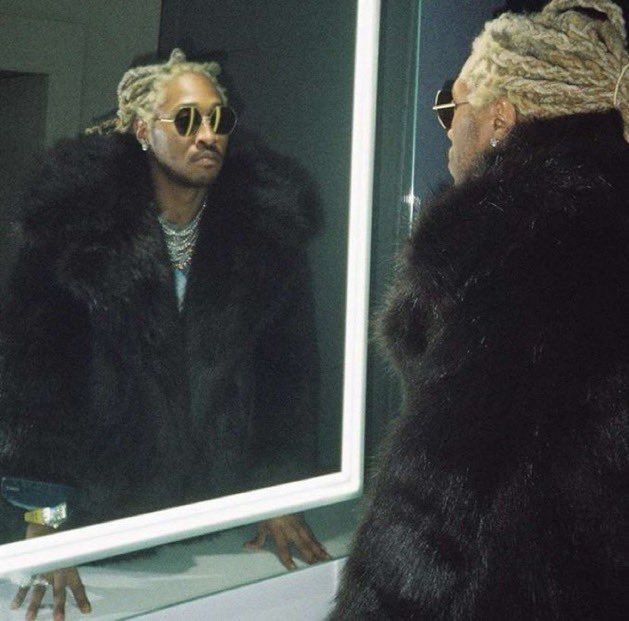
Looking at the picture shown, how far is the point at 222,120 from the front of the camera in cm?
162

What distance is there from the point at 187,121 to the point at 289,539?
91 cm

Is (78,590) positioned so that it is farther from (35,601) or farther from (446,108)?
(446,108)

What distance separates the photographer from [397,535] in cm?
126

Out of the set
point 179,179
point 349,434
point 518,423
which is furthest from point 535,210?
point 349,434

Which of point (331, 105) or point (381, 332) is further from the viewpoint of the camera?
point (331, 105)

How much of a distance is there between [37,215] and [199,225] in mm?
321

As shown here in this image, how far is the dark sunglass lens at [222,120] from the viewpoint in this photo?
5.24ft

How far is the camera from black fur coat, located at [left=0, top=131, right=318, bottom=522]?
141 cm

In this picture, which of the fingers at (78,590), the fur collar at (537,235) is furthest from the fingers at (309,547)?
the fur collar at (537,235)

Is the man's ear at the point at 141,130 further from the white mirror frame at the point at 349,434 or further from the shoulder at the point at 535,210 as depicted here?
the white mirror frame at the point at 349,434

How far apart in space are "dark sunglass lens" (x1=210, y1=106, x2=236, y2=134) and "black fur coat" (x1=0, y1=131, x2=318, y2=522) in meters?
0.06

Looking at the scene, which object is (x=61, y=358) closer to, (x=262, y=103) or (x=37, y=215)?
(x=37, y=215)

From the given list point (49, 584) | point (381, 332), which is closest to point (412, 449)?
point (381, 332)

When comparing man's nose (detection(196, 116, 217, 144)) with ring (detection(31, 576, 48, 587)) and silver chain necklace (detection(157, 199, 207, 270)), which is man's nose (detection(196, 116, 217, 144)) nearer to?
silver chain necklace (detection(157, 199, 207, 270))
